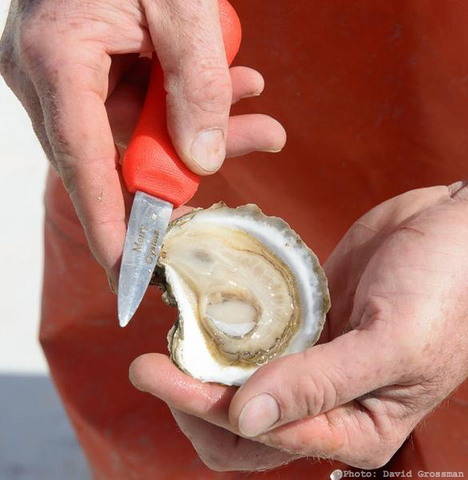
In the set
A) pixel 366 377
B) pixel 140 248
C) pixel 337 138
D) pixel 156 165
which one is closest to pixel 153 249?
pixel 140 248

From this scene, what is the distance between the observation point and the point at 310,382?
3.07 feet

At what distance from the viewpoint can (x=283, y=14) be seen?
1.48m

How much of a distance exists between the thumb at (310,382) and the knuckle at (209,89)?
1.23 ft

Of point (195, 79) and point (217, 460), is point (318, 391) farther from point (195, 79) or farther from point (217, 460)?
point (195, 79)

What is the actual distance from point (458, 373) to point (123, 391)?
1025 mm

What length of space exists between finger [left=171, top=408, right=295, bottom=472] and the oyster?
0.37 ft

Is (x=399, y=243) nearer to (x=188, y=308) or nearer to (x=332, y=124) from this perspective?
(x=188, y=308)

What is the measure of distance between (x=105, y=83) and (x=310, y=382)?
0.54 metres

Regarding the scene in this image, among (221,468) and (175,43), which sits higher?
(175,43)

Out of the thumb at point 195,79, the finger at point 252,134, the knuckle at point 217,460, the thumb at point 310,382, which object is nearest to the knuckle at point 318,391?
the thumb at point 310,382

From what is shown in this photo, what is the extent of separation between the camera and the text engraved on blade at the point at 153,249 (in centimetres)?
106

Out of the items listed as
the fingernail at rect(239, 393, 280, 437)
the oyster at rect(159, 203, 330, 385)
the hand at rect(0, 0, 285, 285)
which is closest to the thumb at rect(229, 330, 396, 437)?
the fingernail at rect(239, 393, 280, 437)

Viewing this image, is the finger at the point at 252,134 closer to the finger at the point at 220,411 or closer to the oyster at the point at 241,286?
the oyster at the point at 241,286

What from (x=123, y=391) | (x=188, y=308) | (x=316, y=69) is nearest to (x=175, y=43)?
(x=188, y=308)
